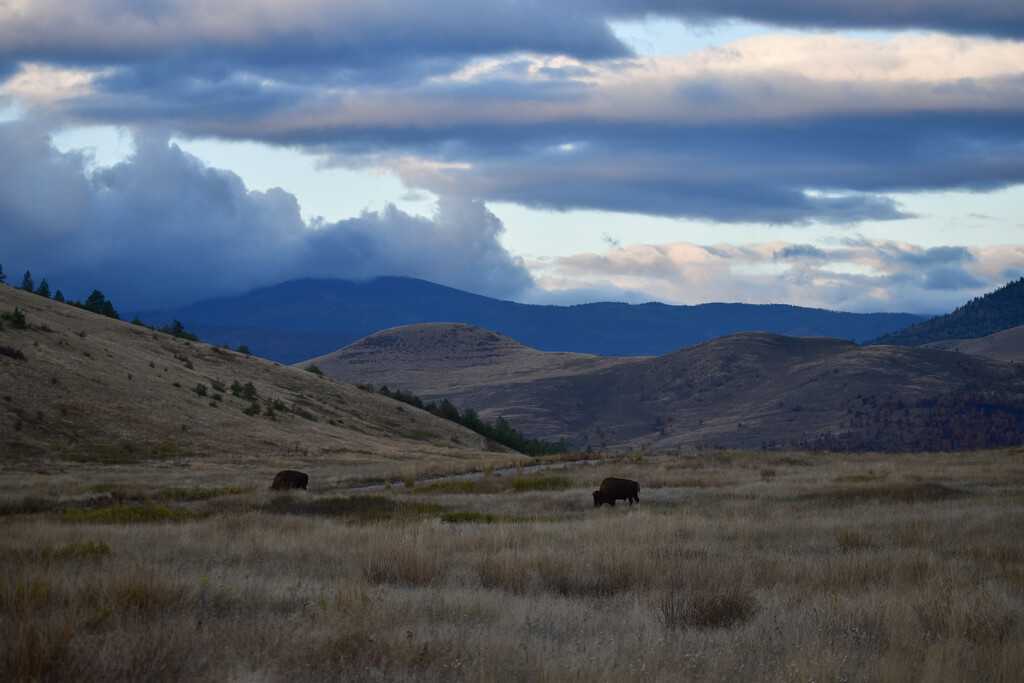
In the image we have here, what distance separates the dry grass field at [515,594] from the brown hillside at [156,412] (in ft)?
64.0

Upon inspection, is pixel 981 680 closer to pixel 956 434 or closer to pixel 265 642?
pixel 265 642

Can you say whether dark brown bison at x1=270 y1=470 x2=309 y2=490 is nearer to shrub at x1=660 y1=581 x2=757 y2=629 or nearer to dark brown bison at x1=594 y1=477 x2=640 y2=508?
dark brown bison at x1=594 y1=477 x2=640 y2=508

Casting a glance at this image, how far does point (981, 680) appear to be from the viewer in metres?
6.57

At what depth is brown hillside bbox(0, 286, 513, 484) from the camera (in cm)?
3872

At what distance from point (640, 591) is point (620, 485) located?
11634 mm

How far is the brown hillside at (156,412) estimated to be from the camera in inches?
1524

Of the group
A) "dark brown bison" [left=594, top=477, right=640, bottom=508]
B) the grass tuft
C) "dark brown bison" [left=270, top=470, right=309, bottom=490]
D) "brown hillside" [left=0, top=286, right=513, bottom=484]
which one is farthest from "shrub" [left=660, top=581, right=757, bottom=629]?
"brown hillside" [left=0, top=286, right=513, bottom=484]

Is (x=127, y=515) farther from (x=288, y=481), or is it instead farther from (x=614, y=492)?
(x=614, y=492)

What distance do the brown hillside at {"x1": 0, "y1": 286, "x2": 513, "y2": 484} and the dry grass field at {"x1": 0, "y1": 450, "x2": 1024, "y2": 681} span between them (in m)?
19.5

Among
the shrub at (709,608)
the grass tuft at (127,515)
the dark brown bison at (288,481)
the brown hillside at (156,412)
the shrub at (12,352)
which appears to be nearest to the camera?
the shrub at (709,608)

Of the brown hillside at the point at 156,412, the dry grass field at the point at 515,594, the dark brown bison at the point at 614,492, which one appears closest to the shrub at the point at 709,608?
the dry grass field at the point at 515,594

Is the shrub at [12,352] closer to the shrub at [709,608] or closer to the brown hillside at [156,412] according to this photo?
the brown hillside at [156,412]

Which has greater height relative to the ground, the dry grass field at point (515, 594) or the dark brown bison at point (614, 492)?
the dry grass field at point (515, 594)

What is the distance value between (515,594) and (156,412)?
4419 cm
